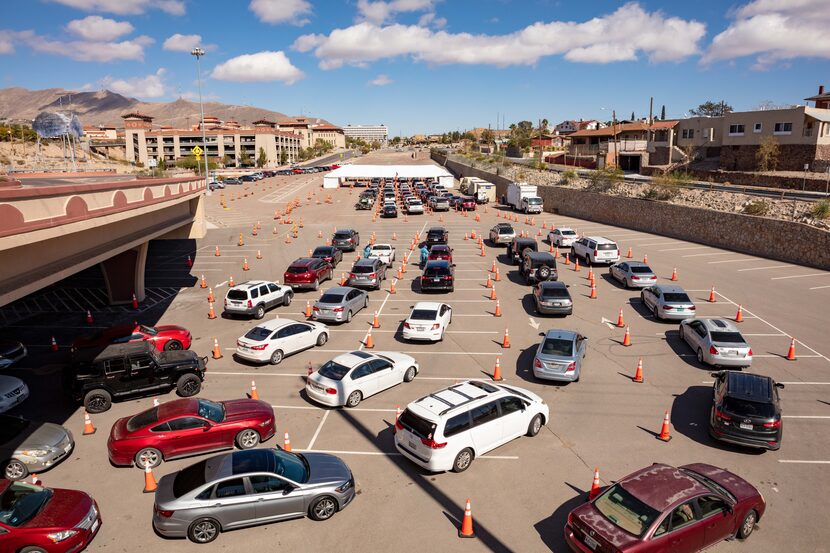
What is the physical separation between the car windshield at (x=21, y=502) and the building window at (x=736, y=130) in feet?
218

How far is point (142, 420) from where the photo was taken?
1154 cm

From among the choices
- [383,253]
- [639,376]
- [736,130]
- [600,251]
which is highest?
[736,130]

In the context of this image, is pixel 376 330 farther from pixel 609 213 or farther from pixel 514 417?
pixel 609 213

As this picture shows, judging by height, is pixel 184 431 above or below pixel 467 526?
above

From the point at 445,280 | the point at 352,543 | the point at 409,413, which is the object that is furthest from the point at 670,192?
the point at 352,543

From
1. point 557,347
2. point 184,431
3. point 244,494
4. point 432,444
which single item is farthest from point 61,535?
point 557,347

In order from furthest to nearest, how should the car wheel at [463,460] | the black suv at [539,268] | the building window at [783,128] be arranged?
the building window at [783,128]
the black suv at [539,268]
the car wheel at [463,460]

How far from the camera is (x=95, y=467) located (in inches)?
450

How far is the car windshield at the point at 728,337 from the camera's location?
52.7ft

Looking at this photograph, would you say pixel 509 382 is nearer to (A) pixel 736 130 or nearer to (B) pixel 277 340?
(B) pixel 277 340

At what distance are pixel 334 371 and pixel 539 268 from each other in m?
14.8

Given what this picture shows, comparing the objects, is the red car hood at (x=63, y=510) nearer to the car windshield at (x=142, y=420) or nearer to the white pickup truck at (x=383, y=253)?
the car windshield at (x=142, y=420)

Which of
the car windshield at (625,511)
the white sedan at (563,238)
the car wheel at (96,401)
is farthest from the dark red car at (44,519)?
the white sedan at (563,238)

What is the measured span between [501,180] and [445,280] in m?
45.1
